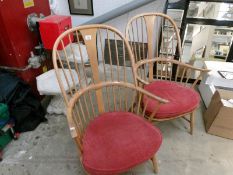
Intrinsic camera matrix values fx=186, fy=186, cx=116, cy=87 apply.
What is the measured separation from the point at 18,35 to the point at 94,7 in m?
0.98

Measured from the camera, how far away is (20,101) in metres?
1.56

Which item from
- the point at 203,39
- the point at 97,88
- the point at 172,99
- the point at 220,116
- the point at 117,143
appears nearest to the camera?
the point at 117,143

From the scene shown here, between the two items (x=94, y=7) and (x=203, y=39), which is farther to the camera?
(x=94, y=7)

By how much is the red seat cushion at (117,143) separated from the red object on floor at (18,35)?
3.09 ft

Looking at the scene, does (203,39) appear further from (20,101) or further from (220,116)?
(20,101)

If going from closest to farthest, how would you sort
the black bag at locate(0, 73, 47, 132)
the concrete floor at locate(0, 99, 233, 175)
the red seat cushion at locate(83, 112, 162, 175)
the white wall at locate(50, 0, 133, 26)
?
the red seat cushion at locate(83, 112, 162, 175) → the concrete floor at locate(0, 99, 233, 175) → the black bag at locate(0, 73, 47, 132) → the white wall at locate(50, 0, 133, 26)

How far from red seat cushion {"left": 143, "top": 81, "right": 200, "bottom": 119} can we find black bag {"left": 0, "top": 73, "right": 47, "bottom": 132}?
1.01m

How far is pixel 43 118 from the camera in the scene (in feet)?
5.85

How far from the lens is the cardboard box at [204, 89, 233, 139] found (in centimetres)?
145

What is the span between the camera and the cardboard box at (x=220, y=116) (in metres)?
1.45

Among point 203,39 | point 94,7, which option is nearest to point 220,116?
point 203,39

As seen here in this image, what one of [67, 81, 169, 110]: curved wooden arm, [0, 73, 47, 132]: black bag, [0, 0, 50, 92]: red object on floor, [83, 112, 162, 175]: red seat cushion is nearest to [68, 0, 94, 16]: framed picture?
[0, 0, 50, 92]: red object on floor

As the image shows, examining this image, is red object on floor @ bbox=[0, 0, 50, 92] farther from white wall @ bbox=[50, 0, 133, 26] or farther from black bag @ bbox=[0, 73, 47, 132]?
white wall @ bbox=[50, 0, 133, 26]

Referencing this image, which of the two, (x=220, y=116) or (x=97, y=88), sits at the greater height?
(x=97, y=88)
